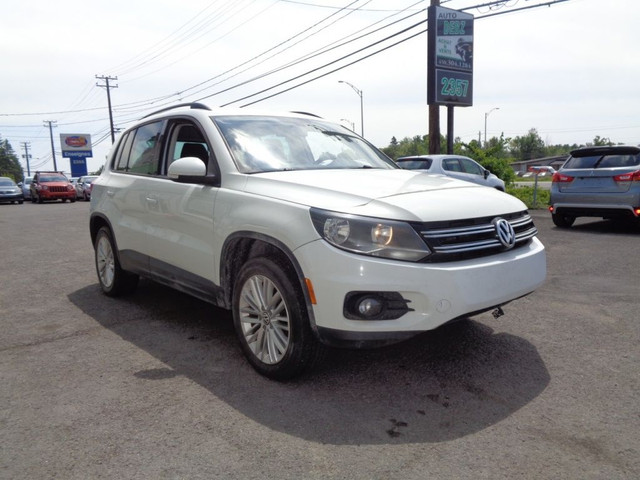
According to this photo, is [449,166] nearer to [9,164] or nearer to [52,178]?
[52,178]

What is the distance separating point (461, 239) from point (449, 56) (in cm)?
1728

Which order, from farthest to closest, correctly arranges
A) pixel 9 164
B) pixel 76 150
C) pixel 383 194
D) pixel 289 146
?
pixel 9 164
pixel 76 150
pixel 289 146
pixel 383 194

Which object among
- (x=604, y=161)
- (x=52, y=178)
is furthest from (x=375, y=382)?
(x=52, y=178)

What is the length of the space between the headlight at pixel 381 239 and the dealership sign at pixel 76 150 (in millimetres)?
77991

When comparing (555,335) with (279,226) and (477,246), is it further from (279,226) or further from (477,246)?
(279,226)

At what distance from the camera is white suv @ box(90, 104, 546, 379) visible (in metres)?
3.00

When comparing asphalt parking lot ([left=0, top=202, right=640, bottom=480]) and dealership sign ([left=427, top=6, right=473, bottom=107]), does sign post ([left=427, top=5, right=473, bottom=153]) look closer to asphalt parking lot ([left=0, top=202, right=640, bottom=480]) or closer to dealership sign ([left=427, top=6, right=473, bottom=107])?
dealership sign ([left=427, top=6, right=473, bottom=107])

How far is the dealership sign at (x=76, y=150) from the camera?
73.8 m

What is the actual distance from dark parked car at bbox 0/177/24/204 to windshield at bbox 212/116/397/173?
1184 inches

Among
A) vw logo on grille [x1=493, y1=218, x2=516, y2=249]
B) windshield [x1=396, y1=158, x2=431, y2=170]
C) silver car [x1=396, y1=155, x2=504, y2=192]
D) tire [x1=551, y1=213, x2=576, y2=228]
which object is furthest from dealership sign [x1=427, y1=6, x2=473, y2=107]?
vw logo on grille [x1=493, y1=218, x2=516, y2=249]

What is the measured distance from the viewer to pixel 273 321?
3426 mm

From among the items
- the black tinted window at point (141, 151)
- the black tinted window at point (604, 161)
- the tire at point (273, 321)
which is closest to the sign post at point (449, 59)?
the black tinted window at point (604, 161)

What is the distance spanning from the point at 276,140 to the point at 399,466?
105 inches

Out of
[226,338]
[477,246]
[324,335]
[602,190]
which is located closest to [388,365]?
[324,335]
